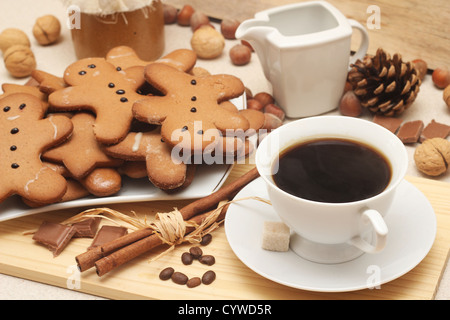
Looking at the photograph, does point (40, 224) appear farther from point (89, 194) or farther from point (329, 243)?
point (329, 243)

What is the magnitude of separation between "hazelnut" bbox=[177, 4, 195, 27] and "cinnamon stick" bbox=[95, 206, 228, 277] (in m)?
1.00

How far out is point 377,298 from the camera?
2.81ft

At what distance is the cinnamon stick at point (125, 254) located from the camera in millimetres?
897

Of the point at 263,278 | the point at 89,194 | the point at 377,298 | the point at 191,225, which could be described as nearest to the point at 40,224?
the point at 89,194

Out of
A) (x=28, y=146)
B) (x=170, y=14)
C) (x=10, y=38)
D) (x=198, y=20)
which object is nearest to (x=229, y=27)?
(x=198, y=20)

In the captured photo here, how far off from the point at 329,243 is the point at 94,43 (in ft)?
2.94

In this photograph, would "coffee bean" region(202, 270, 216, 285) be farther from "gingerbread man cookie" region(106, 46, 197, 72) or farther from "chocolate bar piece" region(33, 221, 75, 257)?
"gingerbread man cookie" region(106, 46, 197, 72)

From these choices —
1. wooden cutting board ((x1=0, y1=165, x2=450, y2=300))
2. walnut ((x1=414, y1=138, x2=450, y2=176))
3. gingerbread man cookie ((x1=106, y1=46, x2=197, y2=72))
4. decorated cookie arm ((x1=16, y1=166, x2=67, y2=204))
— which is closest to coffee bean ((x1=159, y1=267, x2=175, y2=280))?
wooden cutting board ((x1=0, y1=165, x2=450, y2=300))

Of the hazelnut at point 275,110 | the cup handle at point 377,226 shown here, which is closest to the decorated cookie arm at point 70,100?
the hazelnut at point 275,110

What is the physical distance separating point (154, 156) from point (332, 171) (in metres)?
0.31

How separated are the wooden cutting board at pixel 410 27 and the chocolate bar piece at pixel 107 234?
35.0 inches

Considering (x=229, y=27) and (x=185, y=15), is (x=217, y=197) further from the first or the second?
Result: (x=185, y=15)

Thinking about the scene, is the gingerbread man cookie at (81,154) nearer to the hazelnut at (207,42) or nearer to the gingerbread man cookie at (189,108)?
the gingerbread man cookie at (189,108)

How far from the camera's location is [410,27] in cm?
145
